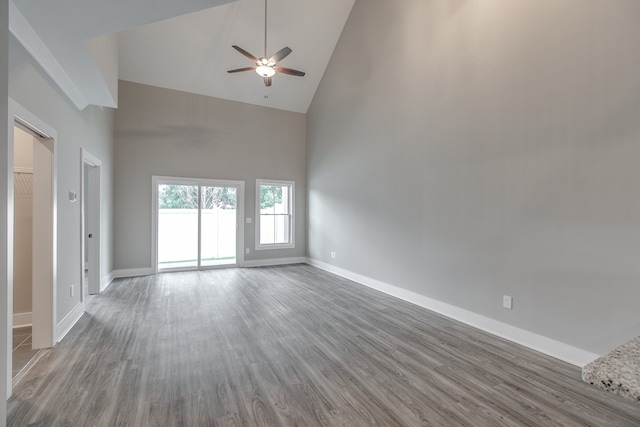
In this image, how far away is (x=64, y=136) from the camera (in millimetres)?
3158

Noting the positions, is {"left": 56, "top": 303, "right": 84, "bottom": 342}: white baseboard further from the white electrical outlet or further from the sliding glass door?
the white electrical outlet

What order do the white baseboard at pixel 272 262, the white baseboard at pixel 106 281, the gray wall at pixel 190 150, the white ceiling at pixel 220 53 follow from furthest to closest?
the white baseboard at pixel 272 262 < the gray wall at pixel 190 150 < the white baseboard at pixel 106 281 < the white ceiling at pixel 220 53

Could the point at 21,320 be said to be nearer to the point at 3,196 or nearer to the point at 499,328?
the point at 3,196

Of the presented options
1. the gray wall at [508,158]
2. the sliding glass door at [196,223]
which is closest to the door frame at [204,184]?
the sliding glass door at [196,223]

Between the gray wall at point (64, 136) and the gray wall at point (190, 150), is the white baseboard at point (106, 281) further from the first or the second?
the gray wall at point (64, 136)

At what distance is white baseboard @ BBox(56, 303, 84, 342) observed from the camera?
9.87 feet

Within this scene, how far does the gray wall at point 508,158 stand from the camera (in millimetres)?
2396

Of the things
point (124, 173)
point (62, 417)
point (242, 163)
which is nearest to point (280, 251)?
point (242, 163)

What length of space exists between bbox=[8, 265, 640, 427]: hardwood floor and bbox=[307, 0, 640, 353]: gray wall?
0.63 meters

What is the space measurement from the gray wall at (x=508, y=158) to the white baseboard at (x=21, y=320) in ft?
15.4

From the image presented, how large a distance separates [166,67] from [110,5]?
4.46 m

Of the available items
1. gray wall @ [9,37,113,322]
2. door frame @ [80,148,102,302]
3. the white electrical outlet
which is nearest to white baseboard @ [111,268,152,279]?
door frame @ [80,148,102,302]

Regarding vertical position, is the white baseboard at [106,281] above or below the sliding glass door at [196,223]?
below

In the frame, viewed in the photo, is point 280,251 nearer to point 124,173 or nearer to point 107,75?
point 124,173
